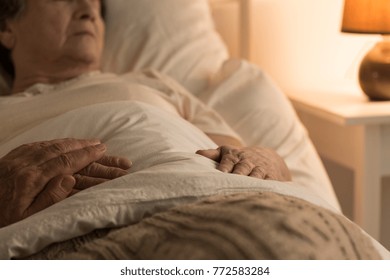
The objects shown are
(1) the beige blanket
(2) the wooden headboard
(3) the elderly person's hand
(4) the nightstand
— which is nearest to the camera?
(1) the beige blanket

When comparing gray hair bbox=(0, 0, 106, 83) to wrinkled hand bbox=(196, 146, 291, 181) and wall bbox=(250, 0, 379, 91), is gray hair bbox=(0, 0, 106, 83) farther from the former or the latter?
wrinkled hand bbox=(196, 146, 291, 181)

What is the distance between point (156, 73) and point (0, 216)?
0.64 meters

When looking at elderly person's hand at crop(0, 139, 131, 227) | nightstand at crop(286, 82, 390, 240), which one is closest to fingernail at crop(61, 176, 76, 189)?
elderly person's hand at crop(0, 139, 131, 227)

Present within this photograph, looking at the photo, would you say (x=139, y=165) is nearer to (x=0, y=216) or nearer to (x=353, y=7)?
(x=0, y=216)

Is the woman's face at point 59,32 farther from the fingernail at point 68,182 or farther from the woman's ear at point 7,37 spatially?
the fingernail at point 68,182

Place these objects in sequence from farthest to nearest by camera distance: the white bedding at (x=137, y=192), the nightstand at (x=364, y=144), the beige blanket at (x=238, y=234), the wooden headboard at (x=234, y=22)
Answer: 1. the wooden headboard at (x=234, y=22)
2. the nightstand at (x=364, y=144)
3. the white bedding at (x=137, y=192)
4. the beige blanket at (x=238, y=234)

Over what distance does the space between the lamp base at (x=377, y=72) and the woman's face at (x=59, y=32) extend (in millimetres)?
649

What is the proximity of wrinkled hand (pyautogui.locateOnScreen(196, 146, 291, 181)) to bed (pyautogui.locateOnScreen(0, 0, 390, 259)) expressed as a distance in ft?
0.11

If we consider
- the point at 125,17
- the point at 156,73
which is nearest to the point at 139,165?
the point at 156,73

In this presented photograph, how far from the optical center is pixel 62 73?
Result: 1.68 metres

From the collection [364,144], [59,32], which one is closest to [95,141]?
[59,32]

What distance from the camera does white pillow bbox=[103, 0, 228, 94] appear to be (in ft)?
6.05

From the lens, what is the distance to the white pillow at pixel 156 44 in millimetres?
1844

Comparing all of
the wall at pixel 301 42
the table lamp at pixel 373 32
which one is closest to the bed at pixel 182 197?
the table lamp at pixel 373 32
